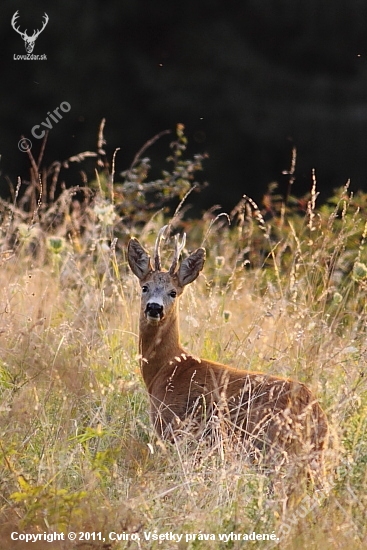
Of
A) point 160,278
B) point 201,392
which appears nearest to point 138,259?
point 160,278

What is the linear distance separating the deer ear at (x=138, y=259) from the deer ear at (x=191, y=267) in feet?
0.52

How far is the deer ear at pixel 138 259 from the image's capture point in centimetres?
580

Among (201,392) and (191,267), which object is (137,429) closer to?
(201,392)

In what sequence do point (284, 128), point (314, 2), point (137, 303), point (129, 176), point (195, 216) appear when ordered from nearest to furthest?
1. point (137, 303)
2. point (129, 176)
3. point (195, 216)
4. point (284, 128)
5. point (314, 2)

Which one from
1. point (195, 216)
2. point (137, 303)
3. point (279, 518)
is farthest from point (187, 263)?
point (195, 216)

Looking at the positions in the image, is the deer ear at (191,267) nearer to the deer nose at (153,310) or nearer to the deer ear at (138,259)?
the deer ear at (138,259)

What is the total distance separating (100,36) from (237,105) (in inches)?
86.1

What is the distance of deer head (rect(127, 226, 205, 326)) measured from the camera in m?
5.53

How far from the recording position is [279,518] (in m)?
4.04

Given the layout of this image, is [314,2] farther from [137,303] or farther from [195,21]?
[137,303]

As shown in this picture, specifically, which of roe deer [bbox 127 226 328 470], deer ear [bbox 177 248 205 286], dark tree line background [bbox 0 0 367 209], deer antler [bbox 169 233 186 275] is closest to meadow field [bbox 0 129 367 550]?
roe deer [bbox 127 226 328 470]

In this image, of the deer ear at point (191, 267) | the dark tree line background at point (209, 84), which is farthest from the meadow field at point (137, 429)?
the dark tree line background at point (209, 84)

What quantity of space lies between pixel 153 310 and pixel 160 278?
288 millimetres

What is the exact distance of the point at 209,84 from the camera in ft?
56.6
